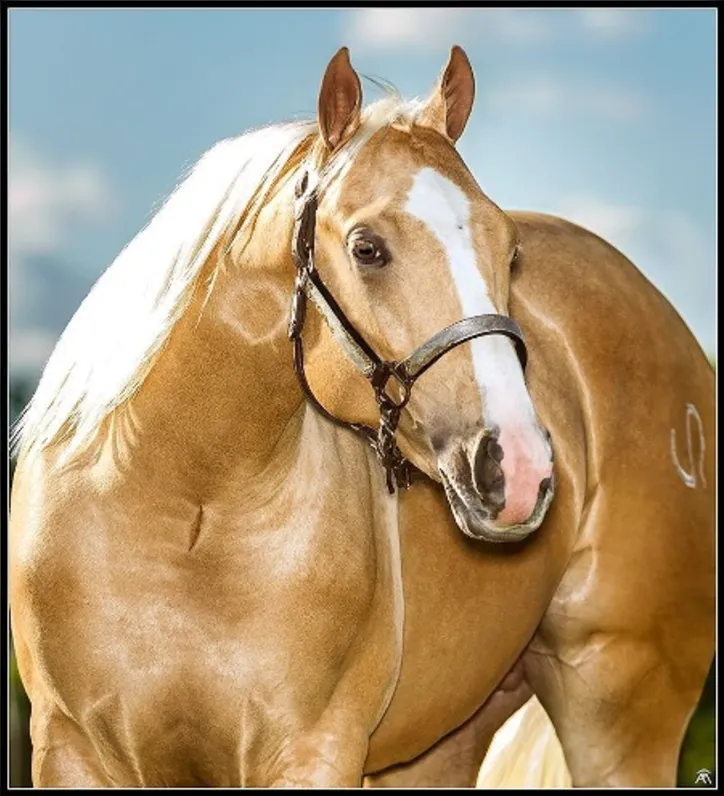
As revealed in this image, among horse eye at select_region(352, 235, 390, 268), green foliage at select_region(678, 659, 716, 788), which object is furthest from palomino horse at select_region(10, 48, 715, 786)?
green foliage at select_region(678, 659, 716, 788)

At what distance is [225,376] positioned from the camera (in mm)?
3188

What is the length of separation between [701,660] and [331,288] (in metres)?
2.57

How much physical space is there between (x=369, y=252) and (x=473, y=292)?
253 mm

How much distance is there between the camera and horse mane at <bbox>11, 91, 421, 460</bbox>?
10.4 ft

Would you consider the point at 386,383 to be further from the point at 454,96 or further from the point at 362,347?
the point at 454,96

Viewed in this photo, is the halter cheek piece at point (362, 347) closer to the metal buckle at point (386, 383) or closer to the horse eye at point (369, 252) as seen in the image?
the metal buckle at point (386, 383)

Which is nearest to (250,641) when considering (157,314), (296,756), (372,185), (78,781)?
(296,756)

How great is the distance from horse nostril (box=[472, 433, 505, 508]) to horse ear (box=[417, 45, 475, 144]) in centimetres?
86

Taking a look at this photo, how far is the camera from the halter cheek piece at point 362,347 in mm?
2836

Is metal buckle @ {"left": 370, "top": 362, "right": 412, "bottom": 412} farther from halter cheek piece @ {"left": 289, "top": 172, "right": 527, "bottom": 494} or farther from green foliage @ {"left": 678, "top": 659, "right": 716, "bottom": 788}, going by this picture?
green foliage @ {"left": 678, "top": 659, "right": 716, "bottom": 788}

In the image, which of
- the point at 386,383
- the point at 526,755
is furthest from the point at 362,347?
the point at 526,755

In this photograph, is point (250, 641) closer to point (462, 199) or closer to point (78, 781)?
point (78, 781)

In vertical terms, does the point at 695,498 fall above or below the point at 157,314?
below

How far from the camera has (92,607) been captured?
126 inches
